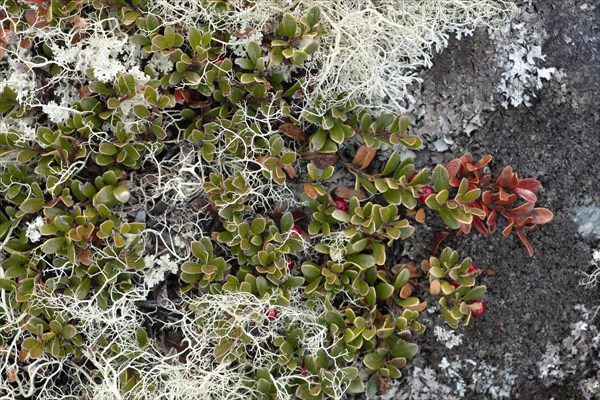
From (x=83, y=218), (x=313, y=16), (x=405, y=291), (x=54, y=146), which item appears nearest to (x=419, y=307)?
(x=405, y=291)

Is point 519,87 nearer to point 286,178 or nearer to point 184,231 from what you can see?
point 286,178

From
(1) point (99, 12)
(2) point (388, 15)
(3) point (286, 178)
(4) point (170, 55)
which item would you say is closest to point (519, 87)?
(2) point (388, 15)

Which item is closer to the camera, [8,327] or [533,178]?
[8,327]

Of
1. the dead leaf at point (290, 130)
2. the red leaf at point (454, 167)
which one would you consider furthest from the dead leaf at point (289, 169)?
the red leaf at point (454, 167)

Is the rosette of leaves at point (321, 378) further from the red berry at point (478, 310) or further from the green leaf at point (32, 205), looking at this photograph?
the green leaf at point (32, 205)

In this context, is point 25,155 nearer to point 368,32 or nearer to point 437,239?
point 368,32

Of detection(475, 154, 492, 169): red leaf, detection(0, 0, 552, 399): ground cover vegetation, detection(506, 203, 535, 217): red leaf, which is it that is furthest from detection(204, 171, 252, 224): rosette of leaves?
detection(506, 203, 535, 217): red leaf

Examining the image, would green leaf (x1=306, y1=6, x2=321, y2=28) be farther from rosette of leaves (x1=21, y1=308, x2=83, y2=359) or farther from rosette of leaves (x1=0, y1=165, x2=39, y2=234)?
rosette of leaves (x1=21, y1=308, x2=83, y2=359)
